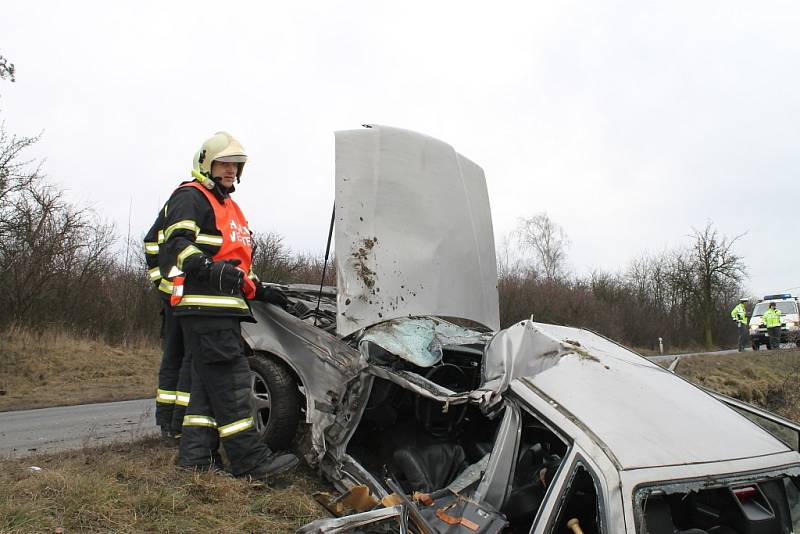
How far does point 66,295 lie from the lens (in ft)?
44.2

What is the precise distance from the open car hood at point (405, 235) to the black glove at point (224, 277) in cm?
58

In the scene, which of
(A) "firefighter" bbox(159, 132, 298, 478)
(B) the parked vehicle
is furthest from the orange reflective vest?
(B) the parked vehicle

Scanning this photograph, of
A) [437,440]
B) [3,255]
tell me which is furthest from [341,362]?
[3,255]

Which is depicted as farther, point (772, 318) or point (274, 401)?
point (772, 318)

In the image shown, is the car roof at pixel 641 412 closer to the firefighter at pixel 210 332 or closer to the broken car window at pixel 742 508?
the broken car window at pixel 742 508

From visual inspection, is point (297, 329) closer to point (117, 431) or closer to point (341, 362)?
point (341, 362)

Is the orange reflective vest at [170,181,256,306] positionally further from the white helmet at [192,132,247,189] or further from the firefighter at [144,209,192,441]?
the firefighter at [144,209,192,441]

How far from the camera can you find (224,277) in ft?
10.7

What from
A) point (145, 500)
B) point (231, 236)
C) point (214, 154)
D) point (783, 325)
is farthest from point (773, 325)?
point (145, 500)

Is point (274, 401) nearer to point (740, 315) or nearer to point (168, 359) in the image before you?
point (168, 359)

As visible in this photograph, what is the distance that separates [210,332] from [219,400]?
0.40m

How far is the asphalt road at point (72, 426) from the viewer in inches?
190

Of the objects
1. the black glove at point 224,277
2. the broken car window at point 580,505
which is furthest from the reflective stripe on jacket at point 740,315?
the black glove at point 224,277

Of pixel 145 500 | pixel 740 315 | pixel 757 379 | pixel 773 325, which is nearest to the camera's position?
pixel 145 500
